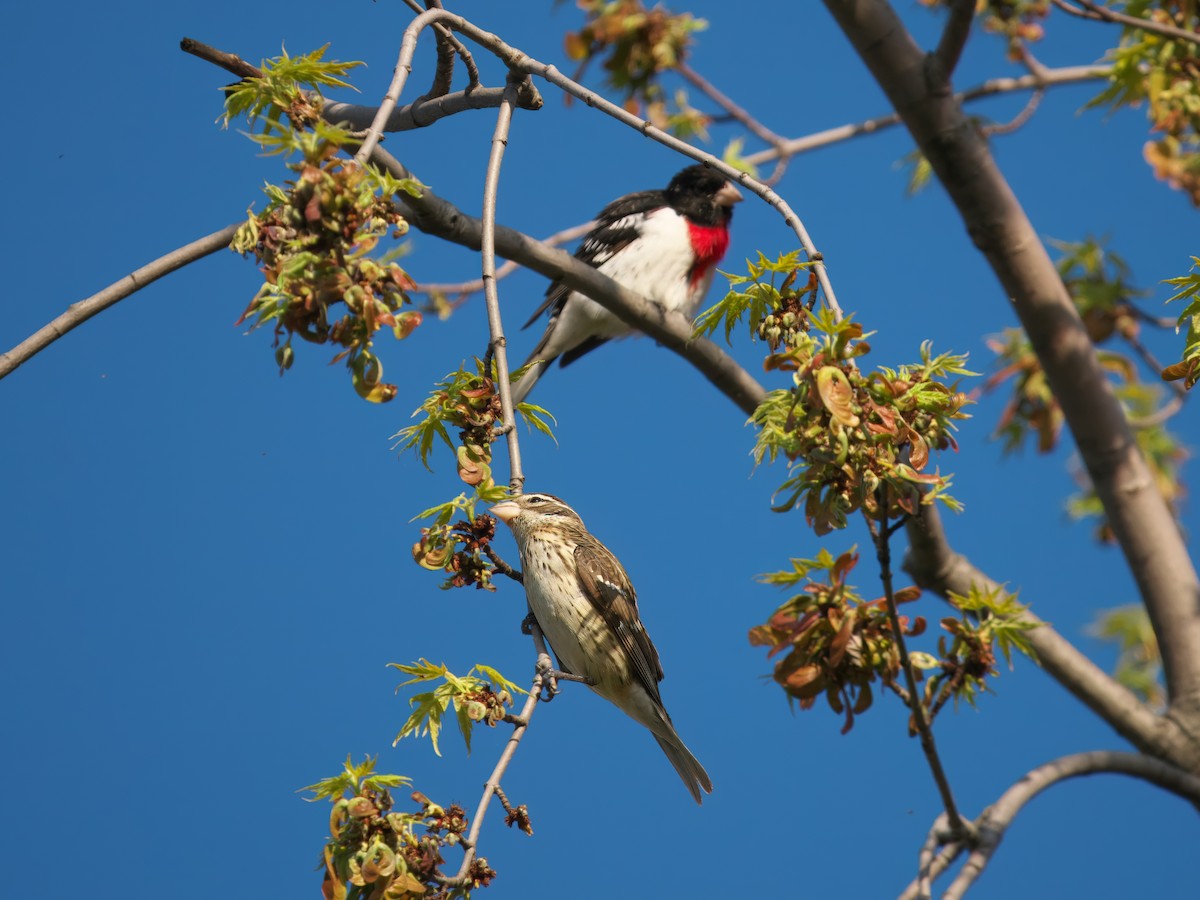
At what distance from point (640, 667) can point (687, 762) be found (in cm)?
42

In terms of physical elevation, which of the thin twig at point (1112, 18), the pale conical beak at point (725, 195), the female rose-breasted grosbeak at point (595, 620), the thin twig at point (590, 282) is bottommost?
the female rose-breasted grosbeak at point (595, 620)

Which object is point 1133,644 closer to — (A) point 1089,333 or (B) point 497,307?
(A) point 1089,333

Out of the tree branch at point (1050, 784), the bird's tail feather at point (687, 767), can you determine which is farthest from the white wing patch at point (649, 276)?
the tree branch at point (1050, 784)

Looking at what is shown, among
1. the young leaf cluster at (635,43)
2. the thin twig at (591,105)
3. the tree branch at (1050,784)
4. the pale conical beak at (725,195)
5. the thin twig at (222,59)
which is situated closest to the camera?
the thin twig at (591,105)

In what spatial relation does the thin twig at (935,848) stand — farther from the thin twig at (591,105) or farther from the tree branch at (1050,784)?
the thin twig at (591,105)

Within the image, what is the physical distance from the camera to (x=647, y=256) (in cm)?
769

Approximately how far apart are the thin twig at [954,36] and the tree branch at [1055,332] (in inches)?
3.4

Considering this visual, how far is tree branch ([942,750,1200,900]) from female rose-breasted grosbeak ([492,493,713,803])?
1279 mm

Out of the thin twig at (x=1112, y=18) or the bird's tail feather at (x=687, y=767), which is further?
the bird's tail feather at (x=687, y=767)

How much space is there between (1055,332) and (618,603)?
Answer: 224 centimetres

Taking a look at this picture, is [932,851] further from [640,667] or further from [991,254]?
[991,254]

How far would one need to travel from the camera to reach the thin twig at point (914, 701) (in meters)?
2.47

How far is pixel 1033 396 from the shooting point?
7156mm

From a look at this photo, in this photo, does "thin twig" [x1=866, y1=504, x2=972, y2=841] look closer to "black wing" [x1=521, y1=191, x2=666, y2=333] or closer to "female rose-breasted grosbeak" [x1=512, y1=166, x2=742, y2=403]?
"female rose-breasted grosbeak" [x1=512, y1=166, x2=742, y2=403]
